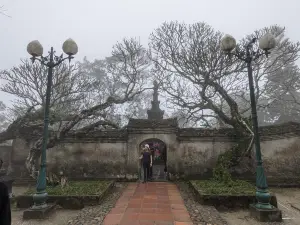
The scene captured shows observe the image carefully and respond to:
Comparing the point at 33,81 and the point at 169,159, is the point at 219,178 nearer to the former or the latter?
the point at 169,159

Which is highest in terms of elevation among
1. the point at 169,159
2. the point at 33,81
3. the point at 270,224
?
the point at 33,81

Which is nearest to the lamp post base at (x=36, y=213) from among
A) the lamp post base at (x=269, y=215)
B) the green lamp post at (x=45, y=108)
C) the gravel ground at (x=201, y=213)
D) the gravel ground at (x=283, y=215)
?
the green lamp post at (x=45, y=108)

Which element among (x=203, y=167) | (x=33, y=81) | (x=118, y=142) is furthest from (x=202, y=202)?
(x=33, y=81)

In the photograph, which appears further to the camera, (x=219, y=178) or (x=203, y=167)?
(x=203, y=167)

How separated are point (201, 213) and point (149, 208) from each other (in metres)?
1.45

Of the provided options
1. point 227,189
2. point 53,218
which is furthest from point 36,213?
point 227,189

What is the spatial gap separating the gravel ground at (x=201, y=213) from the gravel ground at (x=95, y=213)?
2313 millimetres

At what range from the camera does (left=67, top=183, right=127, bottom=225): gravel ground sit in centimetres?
542

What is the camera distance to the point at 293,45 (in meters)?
14.3

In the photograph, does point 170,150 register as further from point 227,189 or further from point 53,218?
point 53,218

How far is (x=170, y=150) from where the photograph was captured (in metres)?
11.1

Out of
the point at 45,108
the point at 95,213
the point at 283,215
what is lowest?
the point at 283,215

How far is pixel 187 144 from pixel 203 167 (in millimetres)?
1341

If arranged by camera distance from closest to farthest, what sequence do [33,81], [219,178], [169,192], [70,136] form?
1. [169,192]
2. [219,178]
3. [70,136]
4. [33,81]
